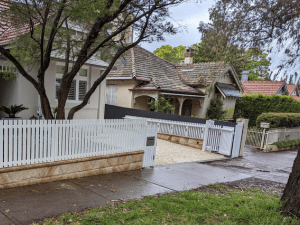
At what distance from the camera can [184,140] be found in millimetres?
12102

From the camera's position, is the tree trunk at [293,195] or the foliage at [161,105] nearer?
the tree trunk at [293,195]

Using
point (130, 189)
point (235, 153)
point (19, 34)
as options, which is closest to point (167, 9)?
point (19, 34)

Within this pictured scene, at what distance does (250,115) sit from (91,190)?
20.5 metres

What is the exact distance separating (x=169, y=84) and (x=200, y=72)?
3520 mm

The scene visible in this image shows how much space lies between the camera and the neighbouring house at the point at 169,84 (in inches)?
671

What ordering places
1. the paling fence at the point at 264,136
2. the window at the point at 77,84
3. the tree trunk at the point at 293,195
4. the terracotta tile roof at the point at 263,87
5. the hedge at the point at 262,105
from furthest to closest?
the terracotta tile roof at the point at 263,87 < the hedge at the point at 262,105 < the paling fence at the point at 264,136 < the window at the point at 77,84 < the tree trunk at the point at 293,195

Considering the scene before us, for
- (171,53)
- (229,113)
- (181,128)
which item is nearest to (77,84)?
(181,128)

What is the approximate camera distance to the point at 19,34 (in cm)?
779

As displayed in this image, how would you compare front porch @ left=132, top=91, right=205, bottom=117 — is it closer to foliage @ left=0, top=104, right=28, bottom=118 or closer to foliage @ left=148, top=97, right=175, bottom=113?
foliage @ left=148, top=97, right=175, bottom=113

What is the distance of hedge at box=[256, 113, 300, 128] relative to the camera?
14828mm

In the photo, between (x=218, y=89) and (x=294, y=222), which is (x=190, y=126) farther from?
(x=218, y=89)

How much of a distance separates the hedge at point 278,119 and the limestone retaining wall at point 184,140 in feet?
17.9

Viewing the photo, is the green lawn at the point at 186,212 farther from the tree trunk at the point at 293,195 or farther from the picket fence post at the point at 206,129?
the picket fence post at the point at 206,129

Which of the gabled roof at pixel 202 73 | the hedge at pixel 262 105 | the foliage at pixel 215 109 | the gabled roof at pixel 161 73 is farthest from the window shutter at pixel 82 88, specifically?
the hedge at pixel 262 105
